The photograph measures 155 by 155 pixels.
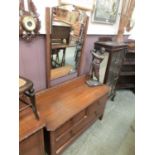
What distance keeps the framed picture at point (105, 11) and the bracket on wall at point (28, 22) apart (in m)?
0.92

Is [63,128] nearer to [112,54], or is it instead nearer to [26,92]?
[26,92]

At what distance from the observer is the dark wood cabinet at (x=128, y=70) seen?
9.23 feet

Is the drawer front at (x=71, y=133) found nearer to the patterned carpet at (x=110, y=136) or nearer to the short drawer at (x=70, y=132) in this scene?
the short drawer at (x=70, y=132)

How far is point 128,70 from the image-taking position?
3.01m

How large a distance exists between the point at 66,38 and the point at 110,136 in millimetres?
1440

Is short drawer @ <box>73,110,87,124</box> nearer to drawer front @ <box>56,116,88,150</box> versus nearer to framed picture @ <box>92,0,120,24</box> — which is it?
drawer front @ <box>56,116,88,150</box>

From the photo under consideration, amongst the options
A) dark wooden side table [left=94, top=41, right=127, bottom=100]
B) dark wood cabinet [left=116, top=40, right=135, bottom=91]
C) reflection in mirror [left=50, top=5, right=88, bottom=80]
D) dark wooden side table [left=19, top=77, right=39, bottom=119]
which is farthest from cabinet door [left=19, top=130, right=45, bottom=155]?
dark wood cabinet [left=116, top=40, right=135, bottom=91]

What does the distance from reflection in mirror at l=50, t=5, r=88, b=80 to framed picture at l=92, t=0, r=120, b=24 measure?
0.27 m

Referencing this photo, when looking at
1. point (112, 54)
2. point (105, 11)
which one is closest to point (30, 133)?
point (112, 54)

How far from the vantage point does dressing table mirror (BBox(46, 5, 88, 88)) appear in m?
1.43

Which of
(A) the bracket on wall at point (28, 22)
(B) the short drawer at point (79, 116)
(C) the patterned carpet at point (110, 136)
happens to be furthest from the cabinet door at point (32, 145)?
(A) the bracket on wall at point (28, 22)
